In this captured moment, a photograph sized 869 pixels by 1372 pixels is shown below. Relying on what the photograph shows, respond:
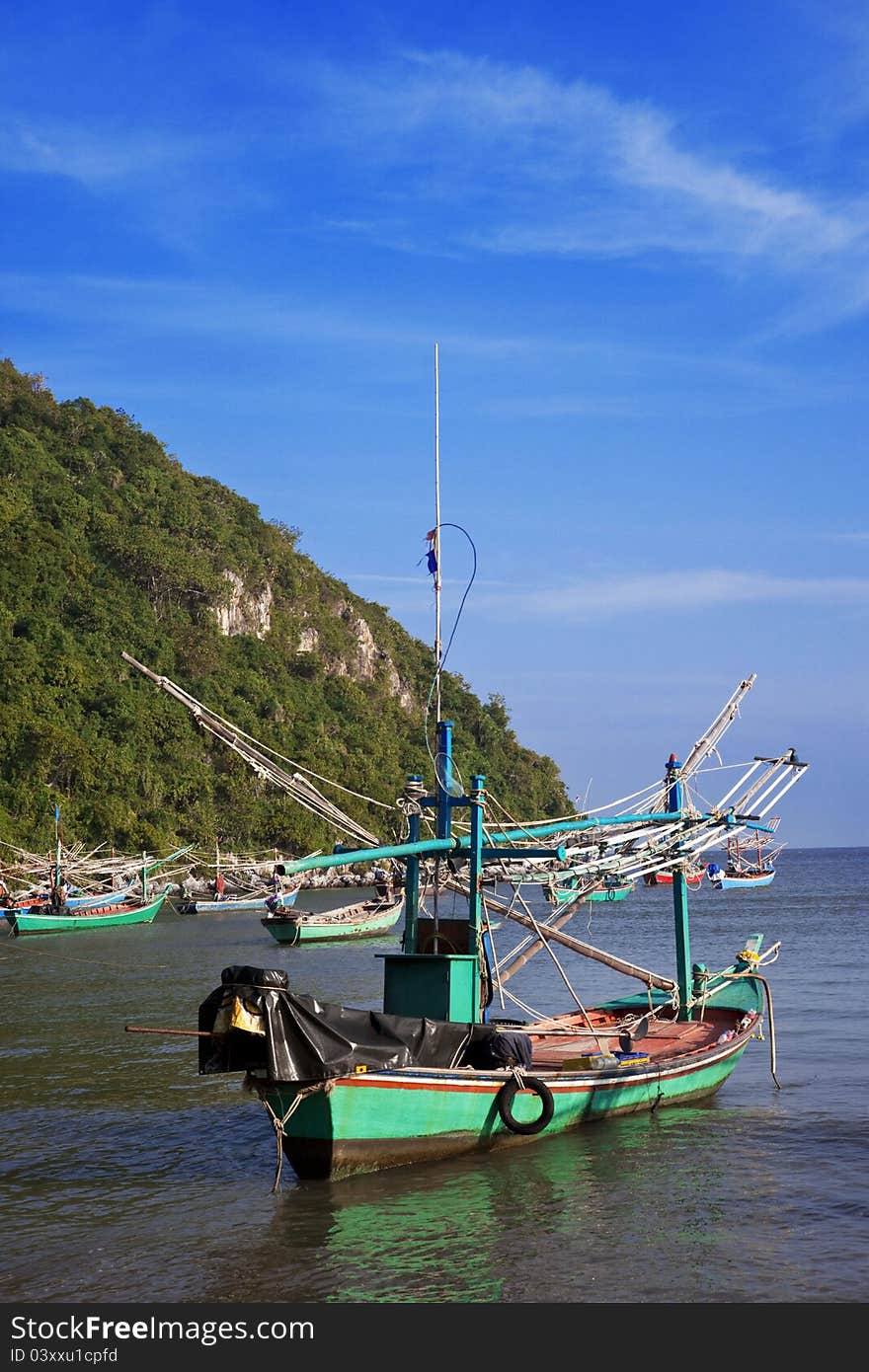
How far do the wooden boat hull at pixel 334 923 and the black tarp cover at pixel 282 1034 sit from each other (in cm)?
3433

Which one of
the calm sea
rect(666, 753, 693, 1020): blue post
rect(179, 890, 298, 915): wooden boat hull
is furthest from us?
rect(179, 890, 298, 915): wooden boat hull

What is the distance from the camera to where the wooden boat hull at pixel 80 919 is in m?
49.7

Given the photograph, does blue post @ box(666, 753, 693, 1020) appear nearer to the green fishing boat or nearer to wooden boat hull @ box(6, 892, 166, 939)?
the green fishing boat

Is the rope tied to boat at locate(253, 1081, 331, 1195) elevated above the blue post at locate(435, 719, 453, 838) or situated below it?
below

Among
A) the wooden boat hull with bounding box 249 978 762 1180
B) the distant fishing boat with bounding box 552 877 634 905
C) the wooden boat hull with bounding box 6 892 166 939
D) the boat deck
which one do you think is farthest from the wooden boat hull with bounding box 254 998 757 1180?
the wooden boat hull with bounding box 6 892 166 939

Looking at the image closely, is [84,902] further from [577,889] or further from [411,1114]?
[411,1114]

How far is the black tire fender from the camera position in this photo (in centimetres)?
1389

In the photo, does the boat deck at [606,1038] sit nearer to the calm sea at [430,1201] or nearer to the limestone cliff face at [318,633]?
the calm sea at [430,1201]

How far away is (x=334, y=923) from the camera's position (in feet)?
164

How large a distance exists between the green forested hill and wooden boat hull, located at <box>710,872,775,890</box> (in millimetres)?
27728

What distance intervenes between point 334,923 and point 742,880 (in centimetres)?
4666

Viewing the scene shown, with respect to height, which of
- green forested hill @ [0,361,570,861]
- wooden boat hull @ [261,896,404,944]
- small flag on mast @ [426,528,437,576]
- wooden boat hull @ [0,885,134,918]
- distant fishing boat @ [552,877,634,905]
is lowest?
wooden boat hull @ [261,896,404,944]

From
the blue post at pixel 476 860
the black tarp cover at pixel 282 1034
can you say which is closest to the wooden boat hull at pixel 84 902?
the blue post at pixel 476 860
